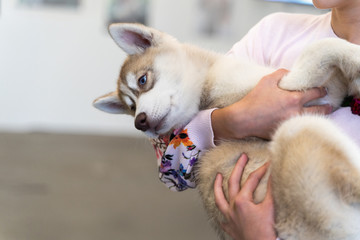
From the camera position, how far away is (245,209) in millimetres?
1428

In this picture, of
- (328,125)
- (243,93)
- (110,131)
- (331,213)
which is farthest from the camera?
(110,131)

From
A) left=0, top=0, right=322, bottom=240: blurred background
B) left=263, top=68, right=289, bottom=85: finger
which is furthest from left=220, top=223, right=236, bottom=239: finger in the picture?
left=0, top=0, right=322, bottom=240: blurred background

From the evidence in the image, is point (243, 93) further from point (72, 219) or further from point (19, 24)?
point (19, 24)

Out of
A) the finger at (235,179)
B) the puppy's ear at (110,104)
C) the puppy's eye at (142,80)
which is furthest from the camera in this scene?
the puppy's ear at (110,104)

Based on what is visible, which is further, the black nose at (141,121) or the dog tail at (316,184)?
the black nose at (141,121)

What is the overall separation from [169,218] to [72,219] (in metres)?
0.95

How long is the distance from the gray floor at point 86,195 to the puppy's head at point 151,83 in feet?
6.22

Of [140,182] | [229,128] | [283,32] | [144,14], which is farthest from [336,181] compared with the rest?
[144,14]

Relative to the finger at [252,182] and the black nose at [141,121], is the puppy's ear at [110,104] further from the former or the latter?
the finger at [252,182]

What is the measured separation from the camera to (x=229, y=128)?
5.43 ft

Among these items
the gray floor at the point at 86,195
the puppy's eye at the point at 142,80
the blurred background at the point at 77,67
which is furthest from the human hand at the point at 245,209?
the blurred background at the point at 77,67

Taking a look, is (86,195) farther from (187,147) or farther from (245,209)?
(245,209)

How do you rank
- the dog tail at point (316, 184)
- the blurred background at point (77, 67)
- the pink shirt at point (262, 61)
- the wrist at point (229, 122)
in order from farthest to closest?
the blurred background at point (77, 67)
the pink shirt at point (262, 61)
the wrist at point (229, 122)
the dog tail at point (316, 184)

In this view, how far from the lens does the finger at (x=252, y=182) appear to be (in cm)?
145
